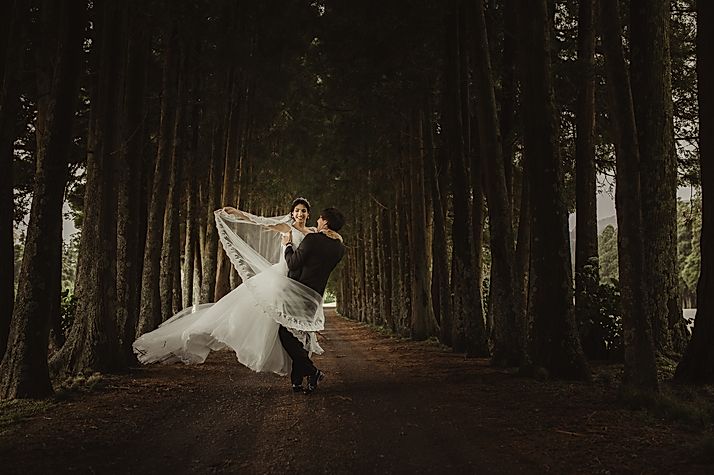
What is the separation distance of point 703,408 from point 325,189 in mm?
25030

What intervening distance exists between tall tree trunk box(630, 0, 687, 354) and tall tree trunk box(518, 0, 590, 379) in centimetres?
214

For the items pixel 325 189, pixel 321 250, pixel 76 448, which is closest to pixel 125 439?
pixel 76 448

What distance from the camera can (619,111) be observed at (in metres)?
7.74

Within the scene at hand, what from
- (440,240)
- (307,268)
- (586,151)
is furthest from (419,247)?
(307,268)

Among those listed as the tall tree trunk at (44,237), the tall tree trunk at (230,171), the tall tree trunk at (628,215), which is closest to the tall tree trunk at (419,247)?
the tall tree trunk at (230,171)

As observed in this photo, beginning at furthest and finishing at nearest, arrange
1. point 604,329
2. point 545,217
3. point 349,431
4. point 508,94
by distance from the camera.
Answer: point 508,94, point 604,329, point 545,217, point 349,431

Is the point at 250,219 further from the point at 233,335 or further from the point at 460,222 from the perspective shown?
the point at 460,222

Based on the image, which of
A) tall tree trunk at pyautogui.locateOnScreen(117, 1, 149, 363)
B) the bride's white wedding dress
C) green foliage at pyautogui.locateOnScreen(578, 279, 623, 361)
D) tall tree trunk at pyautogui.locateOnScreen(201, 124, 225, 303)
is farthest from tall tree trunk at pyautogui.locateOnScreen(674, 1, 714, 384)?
tall tree trunk at pyautogui.locateOnScreen(201, 124, 225, 303)

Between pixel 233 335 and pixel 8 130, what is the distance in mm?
4201

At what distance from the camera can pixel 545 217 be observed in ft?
31.6

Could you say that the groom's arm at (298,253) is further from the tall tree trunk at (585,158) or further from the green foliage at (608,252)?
the green foliage at (608,252)

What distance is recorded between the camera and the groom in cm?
888

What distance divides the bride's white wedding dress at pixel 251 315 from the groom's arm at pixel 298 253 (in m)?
0.20

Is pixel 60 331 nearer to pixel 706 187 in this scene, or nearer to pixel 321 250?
pixel 321 250
